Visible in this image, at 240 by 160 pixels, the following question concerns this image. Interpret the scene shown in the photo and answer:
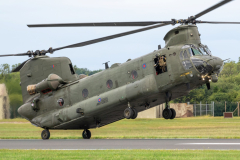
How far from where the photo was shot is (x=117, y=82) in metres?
28.1

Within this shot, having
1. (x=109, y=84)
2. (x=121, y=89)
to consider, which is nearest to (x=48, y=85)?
(x=109, y=84)

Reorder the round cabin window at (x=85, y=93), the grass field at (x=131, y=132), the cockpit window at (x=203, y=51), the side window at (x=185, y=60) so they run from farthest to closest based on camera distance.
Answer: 1. the grass field at (x=131, y=132)
2. the round cabin window at (x=85, y=93)
3. the cockpit window at (x=203, y=51)
4. the side window at (x=185, y=60)

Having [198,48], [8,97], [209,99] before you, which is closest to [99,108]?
[198,48]

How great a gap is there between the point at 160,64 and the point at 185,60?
183 cm

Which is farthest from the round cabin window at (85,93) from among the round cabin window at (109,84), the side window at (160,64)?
the side window at (160,64)

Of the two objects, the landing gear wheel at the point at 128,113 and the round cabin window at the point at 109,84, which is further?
the round cabin window at the point at 109,84

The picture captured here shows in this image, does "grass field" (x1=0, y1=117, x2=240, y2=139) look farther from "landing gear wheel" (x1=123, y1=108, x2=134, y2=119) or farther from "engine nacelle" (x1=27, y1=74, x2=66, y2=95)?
"landing gear wheel" (x1=123, y1=108, x2=134, y2=119)

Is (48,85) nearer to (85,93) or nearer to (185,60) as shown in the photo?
(85,93)

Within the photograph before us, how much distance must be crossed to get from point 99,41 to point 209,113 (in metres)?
56.7

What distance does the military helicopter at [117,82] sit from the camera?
81.6ft

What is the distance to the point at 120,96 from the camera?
27000 millimetres

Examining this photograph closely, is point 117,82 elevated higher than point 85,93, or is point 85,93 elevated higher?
point 117,82

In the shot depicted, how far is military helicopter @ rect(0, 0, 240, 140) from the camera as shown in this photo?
24875mm

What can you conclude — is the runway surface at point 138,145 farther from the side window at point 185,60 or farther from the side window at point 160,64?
the side window at point 185,60
